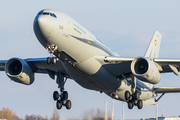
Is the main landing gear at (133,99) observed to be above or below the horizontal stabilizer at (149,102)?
below

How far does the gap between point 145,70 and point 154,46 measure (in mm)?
14442

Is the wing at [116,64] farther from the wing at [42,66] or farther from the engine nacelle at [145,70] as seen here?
the wing at [42,66]

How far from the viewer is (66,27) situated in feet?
77.9

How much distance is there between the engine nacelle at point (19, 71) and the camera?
29109mm

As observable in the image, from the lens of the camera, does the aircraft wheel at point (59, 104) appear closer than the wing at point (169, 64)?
No

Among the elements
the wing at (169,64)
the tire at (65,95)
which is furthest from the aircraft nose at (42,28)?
the wing at (169,64)

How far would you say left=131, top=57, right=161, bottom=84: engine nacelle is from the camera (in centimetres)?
2544

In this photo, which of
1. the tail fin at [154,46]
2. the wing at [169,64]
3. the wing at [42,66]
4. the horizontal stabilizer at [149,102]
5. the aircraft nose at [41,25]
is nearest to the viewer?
the aircraft nose at [41,25]

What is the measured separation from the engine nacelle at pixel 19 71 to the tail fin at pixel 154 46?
592 inches

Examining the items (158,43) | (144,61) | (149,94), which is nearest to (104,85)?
(144,61)

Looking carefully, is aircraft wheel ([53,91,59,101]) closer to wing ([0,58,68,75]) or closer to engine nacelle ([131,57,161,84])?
wing ([0,58,68,75])

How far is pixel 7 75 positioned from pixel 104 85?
8.47 metres

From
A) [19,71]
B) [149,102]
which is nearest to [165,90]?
[149,102]

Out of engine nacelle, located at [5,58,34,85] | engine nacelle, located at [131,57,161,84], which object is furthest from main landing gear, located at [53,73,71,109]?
engine nacelle, located at [131,57,161,84]
